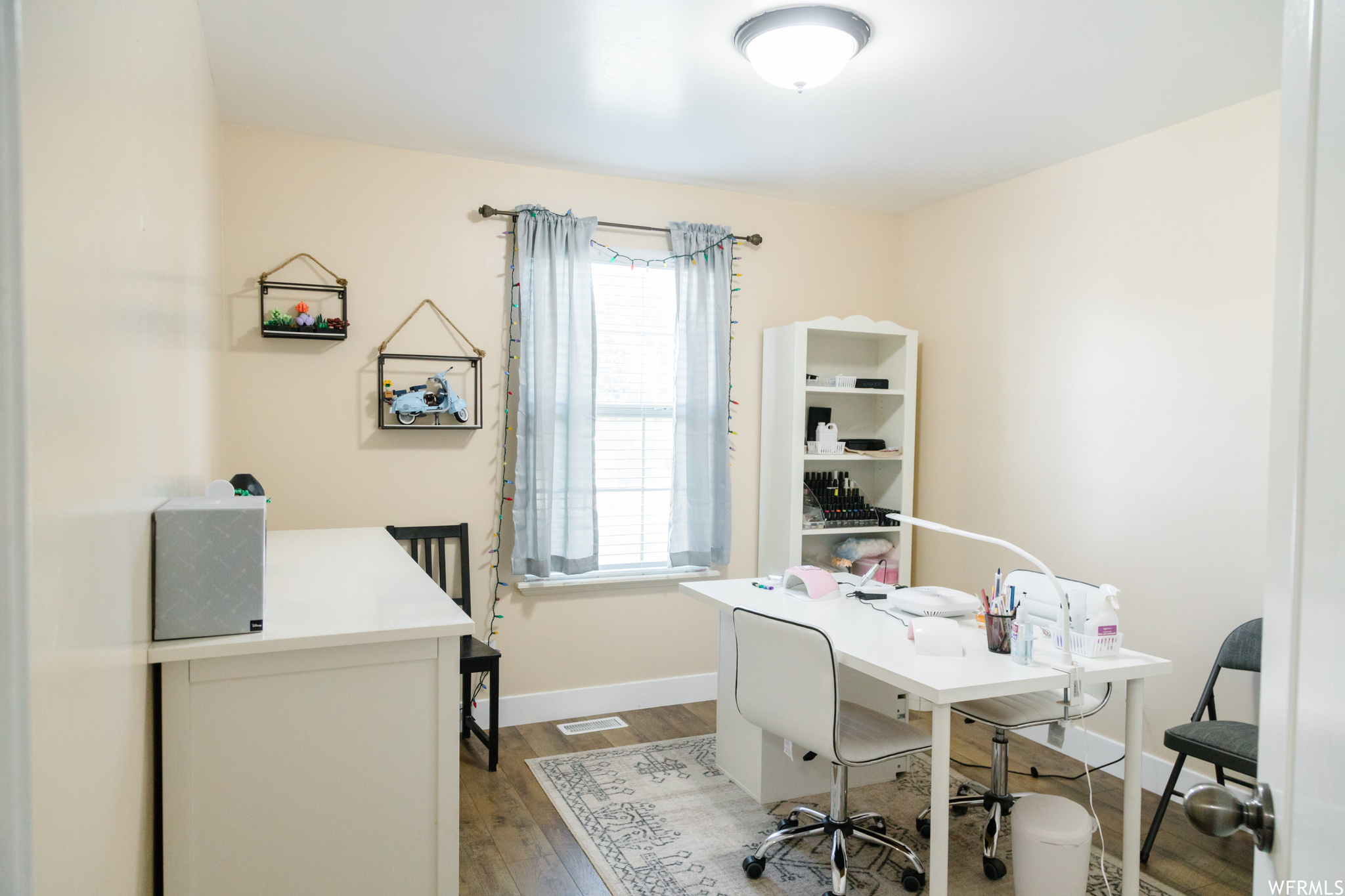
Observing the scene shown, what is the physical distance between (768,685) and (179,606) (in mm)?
1580

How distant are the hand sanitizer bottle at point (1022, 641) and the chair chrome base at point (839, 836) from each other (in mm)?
630

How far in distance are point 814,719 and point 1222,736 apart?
1320 millimetres

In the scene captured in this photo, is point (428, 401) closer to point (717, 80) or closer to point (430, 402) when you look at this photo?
point (430, 402)

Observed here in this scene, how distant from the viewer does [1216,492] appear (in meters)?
3.04

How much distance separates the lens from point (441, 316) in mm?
3688

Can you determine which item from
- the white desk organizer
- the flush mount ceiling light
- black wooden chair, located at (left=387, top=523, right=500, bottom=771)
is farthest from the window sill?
the flush mount ceiling light

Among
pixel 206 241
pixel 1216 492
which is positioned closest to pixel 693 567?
pixel 1216 492

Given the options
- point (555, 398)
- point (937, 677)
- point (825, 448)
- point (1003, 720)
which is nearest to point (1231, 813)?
point (937, 677)

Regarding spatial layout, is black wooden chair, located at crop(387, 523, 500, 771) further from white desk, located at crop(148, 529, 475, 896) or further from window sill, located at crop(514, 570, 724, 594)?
white desk, located at crop(148, 529, 475, 896)

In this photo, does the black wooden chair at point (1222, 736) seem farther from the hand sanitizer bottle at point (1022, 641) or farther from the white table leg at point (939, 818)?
the white table leg at point (939, 818)

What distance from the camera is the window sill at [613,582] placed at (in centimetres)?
385

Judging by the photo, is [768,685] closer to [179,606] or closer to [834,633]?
[834,633]

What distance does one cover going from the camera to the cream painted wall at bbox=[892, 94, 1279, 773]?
2967 mm

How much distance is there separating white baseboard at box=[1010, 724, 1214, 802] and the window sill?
1652 mm
